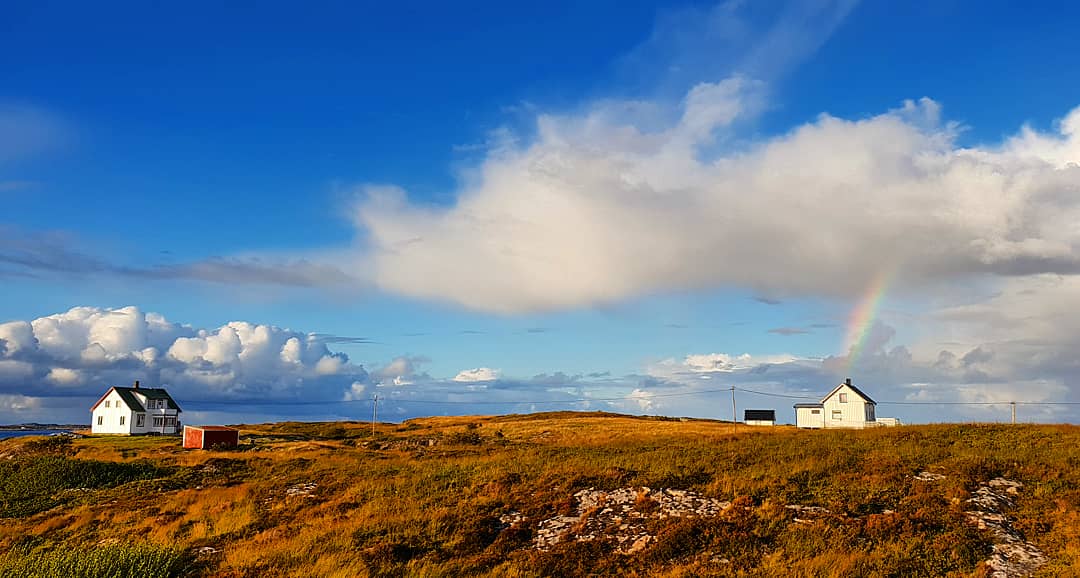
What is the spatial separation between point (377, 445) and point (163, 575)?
52.9 m

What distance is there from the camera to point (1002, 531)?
2180 cm

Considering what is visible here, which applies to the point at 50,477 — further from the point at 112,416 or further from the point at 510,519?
the point at 112,416

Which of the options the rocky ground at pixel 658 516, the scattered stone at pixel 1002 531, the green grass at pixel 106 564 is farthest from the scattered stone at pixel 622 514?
the green grass at pixel 106 564

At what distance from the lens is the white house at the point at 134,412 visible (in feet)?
380

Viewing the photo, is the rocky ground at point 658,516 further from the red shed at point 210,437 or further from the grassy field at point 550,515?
the red shed at point 210,437

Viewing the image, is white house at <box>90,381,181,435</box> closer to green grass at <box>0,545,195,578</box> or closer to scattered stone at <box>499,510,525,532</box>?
green grass at <box>0,545,195,578</box>

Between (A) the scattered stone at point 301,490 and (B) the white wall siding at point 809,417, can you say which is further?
(B) the white wall siding at point 809,417

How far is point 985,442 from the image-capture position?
43000mm

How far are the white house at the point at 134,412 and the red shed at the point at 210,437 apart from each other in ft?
148

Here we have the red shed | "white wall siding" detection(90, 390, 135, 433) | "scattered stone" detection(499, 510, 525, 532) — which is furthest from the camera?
"white wall siding" detection(90, 390, 135, 433)

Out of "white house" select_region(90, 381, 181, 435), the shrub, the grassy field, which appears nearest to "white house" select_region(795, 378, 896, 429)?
the grassy field

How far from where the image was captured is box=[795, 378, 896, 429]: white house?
104 m

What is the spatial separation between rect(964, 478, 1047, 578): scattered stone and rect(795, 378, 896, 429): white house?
267ft

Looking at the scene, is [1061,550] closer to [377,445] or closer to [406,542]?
[406,542]
